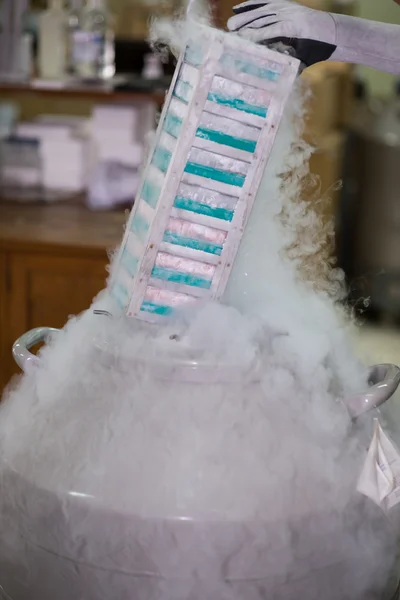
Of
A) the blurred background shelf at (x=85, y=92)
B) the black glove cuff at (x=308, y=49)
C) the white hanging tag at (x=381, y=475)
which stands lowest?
the blurred background shelf at (x=85, y=92)

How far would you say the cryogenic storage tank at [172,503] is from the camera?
79 centimetres

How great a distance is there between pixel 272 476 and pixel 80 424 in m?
0.20

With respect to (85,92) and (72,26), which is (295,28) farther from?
(72,26)

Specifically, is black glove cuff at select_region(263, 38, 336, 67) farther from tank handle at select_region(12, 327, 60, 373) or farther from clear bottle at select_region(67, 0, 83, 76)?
clear bottle at select_region(67, 0, 83, 76)

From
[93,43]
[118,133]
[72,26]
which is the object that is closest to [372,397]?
[118,133]

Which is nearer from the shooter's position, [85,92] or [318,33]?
[318,33]

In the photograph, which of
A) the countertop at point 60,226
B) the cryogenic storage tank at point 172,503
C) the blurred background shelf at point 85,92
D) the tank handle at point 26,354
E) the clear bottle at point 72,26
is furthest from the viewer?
the clear bottle at point 72,26

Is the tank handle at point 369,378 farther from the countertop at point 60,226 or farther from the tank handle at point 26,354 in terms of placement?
the countertop at point 60,226

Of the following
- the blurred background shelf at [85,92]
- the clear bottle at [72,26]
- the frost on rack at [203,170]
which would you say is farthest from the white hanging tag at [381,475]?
the clear bottle at [72,26]

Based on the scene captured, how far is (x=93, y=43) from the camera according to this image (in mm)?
2930

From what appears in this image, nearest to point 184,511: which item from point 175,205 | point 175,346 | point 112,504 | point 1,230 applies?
point 112,504

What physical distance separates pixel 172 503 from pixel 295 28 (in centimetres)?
49

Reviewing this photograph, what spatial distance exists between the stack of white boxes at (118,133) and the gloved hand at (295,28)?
2.05 metres

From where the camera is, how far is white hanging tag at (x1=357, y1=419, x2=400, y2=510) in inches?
32.9
